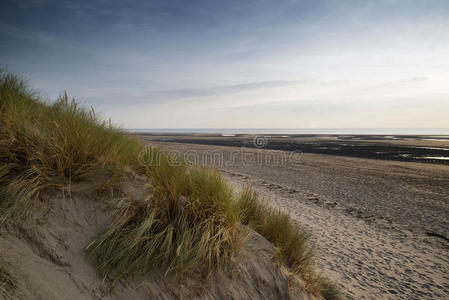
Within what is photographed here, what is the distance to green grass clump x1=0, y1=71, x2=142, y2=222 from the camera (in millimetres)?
2414

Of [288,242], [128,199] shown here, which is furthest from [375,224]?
[128,199]

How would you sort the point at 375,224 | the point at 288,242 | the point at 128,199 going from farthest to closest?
1. the point at 375,224
2. the point at 288,242
3. the point at 128,199

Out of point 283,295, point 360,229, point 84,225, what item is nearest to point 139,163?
point 84,225

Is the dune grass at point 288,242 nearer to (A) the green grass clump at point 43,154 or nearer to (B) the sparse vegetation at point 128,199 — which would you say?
(B) the sparse vegetation at point 128,199

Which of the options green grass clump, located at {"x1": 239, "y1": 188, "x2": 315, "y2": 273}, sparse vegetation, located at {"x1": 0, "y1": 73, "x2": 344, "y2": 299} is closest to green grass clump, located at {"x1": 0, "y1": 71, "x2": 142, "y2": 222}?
sparse vegetation, located at {"x1": 0, "y1": 73, "x2": 344, "y2": 299}

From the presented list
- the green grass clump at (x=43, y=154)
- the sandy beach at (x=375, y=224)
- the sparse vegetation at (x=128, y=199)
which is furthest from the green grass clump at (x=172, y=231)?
the sandy beach at (x=375, y=224)

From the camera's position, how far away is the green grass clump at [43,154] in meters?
2.41

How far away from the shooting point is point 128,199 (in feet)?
9.23

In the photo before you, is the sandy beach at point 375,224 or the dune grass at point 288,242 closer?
the dune grass at point 288,242

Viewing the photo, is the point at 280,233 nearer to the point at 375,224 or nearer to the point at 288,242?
the point at 288,242

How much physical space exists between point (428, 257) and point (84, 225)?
26.5ft

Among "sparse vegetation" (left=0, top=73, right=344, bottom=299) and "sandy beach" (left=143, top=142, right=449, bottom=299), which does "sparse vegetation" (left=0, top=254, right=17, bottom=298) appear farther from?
"sandy beach" (left=143, top=142, right=449, bottom=299)

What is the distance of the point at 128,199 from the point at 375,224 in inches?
340

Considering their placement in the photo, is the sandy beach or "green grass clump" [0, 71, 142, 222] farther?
the sandy beach
